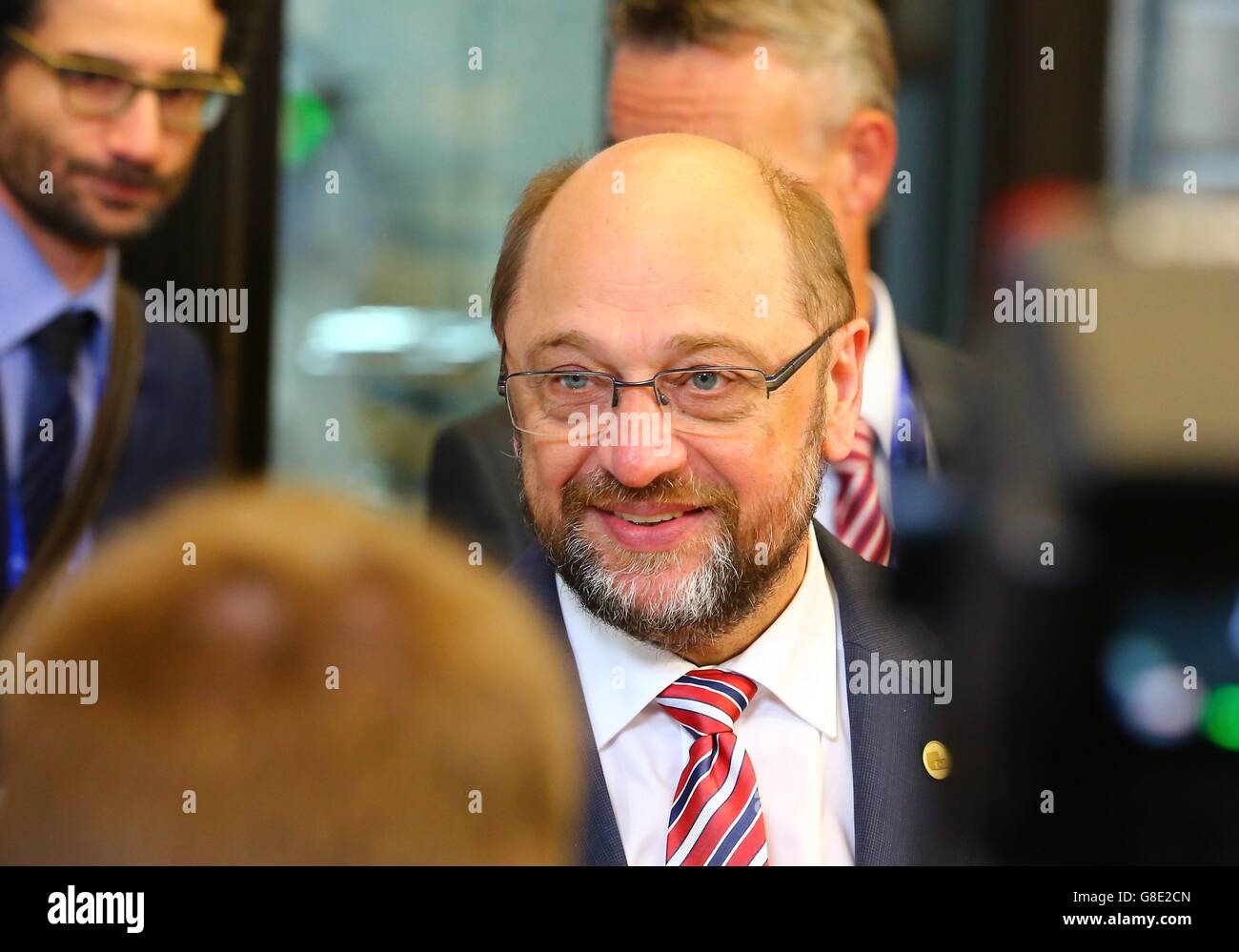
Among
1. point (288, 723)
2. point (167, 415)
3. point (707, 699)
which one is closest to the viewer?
point (288, 723)

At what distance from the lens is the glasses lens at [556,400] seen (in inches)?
77.8

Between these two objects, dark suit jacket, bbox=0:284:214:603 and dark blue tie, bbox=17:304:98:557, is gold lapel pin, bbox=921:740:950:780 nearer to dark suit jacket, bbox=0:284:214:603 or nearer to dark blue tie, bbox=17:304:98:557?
dark suit jacket, bbox=0:284:214:603

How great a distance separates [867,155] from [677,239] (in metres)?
0.40

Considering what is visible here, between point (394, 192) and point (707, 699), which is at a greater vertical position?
point (394, 192)

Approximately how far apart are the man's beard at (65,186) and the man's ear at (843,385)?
1060 millimetres

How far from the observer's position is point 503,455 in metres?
2.15

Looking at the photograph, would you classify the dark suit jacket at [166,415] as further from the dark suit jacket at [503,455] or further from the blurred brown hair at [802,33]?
the blurred brown hair at [802,33]

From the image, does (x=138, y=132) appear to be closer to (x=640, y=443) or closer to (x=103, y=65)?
(x=103, y=65)

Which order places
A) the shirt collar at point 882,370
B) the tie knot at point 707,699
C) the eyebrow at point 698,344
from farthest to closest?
Answer: the shirt collar at point 882,370 → the tie knot at point 707,699 → the eyebrow at point 698,344

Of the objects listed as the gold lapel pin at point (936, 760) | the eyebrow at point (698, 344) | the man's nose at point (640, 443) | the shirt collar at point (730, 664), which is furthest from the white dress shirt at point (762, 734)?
the eyebrow at point (698, 344)

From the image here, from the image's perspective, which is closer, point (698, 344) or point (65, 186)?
point (698, 344)

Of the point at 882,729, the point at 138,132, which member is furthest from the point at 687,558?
the point at 138,132

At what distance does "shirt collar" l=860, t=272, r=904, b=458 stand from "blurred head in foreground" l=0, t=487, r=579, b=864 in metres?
0.71
